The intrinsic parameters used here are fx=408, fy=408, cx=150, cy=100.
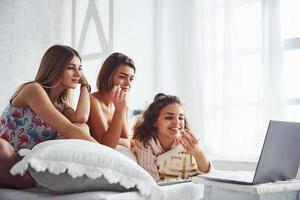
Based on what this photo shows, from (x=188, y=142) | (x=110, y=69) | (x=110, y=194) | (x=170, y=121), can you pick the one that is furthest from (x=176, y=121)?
(x=110, y=194)

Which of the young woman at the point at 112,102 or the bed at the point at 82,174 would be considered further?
the young woman at the point at 112,102

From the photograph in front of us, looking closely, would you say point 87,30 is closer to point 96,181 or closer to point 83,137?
point 83,137

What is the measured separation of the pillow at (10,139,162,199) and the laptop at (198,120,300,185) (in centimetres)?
27

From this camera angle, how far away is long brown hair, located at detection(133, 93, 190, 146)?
193 cm

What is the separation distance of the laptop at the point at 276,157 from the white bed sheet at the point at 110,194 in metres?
0.08

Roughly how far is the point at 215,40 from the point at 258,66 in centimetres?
39

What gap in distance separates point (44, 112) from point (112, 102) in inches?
20.3

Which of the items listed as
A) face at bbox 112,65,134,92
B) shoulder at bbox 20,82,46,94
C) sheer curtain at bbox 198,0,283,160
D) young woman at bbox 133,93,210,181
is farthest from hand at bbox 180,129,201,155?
sheer curtain at bbox 198,0,283,160

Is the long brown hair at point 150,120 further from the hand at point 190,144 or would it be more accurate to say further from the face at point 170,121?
the hand at point 190,144

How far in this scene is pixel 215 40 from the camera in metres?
2.98

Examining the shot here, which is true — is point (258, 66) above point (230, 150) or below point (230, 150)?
above

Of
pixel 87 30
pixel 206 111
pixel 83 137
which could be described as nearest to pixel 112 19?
pixel 87 30

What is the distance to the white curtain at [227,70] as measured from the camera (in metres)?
2.71

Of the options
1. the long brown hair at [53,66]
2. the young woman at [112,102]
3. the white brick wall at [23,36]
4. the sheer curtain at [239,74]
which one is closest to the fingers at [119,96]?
the young woman at [112,102]
